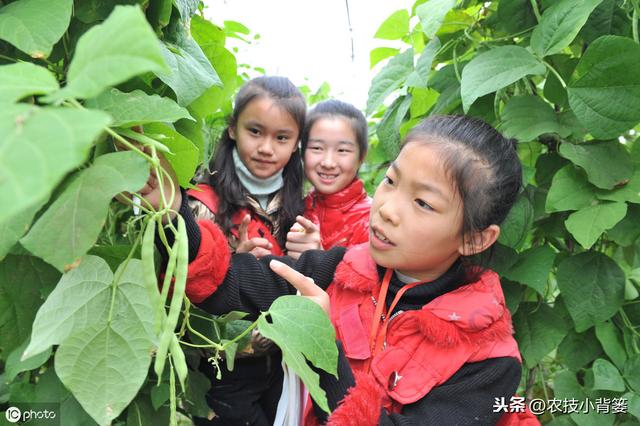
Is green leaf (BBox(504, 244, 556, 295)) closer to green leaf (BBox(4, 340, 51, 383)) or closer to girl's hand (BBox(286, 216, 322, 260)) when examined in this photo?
girl's hand (BBox(286, 216, 322, 260))

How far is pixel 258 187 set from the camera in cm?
Answer: 147

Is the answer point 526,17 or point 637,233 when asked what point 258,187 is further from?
point 637,233

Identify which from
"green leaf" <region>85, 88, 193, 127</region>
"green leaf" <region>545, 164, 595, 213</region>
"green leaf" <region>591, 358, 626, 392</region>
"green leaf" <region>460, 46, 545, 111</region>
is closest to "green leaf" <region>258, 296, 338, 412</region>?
"green leaf" <region>85, 88, 193, 127</region>

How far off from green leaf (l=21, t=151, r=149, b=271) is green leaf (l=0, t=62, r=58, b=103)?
0.09 m

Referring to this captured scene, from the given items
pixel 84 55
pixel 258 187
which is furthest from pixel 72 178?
pixel 258 187

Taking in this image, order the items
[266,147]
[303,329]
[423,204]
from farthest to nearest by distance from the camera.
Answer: [266,147] < [423,204] < [303,329]

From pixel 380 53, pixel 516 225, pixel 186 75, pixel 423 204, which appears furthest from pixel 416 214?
pixel 380 53

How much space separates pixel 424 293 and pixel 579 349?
Result: 0.47 m

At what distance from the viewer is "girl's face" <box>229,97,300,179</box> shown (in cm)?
145

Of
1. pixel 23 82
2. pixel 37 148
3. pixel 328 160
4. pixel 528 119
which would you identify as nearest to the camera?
pixel 37 148

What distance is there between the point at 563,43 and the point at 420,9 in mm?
314

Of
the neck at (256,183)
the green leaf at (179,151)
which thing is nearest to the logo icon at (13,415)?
the green leaf at (179,151)

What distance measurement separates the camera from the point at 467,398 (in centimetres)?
90

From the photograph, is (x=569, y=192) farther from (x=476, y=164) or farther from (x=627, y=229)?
(x=476, y=164)
